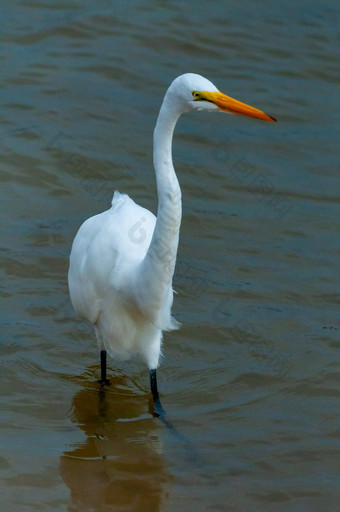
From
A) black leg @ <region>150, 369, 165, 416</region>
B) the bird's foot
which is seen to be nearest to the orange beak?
black leg @ <region>150, 369, 165, 416</region>

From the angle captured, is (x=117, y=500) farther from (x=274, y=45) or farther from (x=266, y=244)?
(x=274, y=45)

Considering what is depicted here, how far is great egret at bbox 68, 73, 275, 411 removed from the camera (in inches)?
167

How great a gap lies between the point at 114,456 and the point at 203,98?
1859 mm

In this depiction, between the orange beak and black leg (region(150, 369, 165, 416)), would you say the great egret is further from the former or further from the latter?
the orange beak

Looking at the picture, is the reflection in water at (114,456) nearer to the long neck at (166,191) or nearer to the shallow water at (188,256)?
the shallow water at (188,256)

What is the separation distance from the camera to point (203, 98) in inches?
161

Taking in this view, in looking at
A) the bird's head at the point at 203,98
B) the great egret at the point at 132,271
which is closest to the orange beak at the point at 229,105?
the bird's head at the point at 203,98

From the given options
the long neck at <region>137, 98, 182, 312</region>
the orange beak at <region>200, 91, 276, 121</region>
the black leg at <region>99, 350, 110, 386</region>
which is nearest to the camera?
the orange beak at <region>200, 91, 276, 121</region>

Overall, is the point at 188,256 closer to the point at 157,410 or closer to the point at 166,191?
the point at 157,410

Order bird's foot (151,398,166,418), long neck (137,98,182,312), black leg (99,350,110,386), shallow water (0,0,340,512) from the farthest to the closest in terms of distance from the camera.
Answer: black leg (99,350,110,386) < bird's foot (151,398,166,418) < shallow water (0,0,340,512) < long neck (137,98,182,312)

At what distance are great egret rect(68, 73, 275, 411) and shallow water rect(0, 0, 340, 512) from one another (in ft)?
1.19

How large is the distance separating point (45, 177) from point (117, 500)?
3.95 metres

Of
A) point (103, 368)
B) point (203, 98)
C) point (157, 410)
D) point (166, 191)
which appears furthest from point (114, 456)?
point (203, 98)

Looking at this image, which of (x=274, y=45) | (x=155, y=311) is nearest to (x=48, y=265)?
(x=155, y=311)
